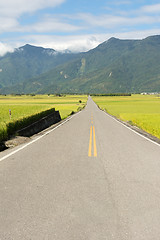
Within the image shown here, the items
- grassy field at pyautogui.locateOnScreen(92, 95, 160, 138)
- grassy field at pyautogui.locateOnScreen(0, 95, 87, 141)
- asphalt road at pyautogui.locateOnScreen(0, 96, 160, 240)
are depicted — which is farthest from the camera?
grassy field at pyautogui.locateOnScreen(92, 95, 160, 138)

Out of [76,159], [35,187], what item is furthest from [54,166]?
[35,187]

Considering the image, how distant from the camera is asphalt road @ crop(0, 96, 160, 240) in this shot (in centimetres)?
375

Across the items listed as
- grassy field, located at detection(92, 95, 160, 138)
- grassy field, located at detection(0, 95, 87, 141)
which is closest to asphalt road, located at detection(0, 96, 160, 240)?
grassy field, located at detection(0, 95, 87, 141)

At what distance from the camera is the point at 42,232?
12.0 feet

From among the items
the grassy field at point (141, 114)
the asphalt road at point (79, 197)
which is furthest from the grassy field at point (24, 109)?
the grassy field at point (141, 114)

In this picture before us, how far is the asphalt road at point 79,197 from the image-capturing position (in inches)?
148

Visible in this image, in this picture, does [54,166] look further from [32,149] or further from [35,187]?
[32,149]

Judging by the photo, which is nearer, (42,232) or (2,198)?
(42,232)

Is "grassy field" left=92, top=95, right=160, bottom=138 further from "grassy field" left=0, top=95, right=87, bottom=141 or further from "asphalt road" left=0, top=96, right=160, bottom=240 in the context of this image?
"asphalt road" left=0, top=96, right=160, bottom=240

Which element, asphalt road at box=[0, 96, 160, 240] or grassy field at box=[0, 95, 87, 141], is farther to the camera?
grassy field at box=[0, 95, 87, 141]

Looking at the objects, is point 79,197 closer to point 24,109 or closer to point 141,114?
point 24,109

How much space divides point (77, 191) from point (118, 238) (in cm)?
187

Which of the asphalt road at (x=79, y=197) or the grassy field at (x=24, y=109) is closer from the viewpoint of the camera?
the asphalt road at (x=79, y=197)

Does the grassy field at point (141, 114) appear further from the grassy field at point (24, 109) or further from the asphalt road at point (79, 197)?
the asphalt road at point (79, 197)
